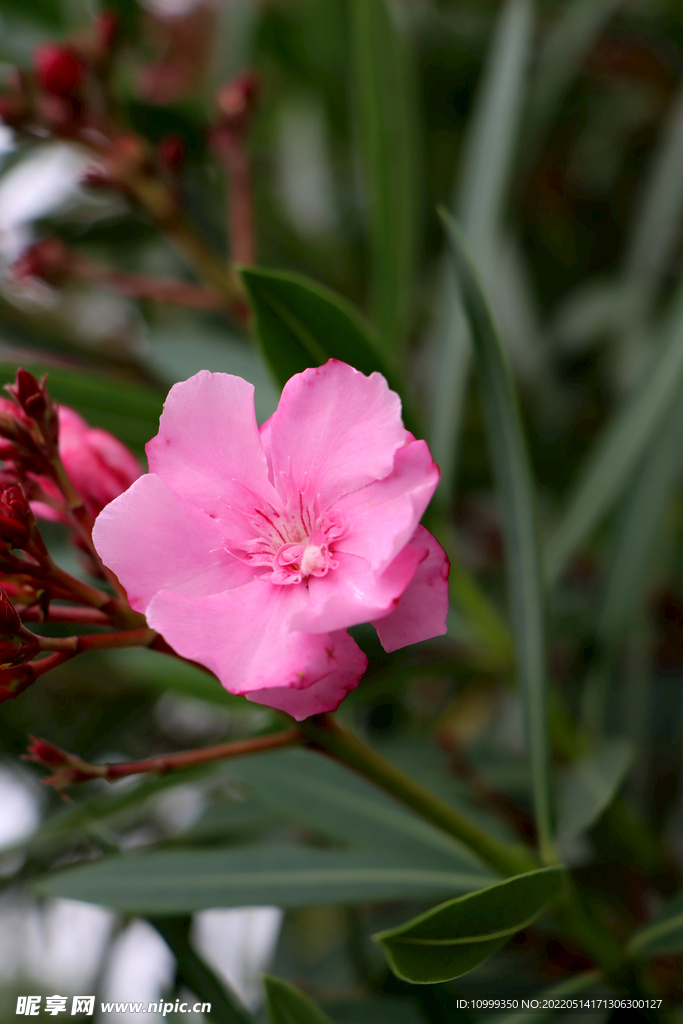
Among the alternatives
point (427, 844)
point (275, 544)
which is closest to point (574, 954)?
point (427, 844)

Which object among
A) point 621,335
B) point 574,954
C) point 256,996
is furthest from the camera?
point 621,335

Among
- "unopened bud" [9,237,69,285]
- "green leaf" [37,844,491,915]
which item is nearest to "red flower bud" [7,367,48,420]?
A: "green leaf" [37,844,491,915]

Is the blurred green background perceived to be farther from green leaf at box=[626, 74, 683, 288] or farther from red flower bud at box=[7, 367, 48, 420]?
red flower bud at box=[7, 367, 48, 420]

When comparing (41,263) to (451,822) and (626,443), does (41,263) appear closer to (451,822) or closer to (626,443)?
(626,443)

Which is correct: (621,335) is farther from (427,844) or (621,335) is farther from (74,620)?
(74,620)

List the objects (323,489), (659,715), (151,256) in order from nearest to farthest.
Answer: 1. (323,489)
2. (659,715)
3. (151,256)

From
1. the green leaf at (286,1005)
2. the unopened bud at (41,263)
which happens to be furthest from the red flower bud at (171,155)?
the green leaf at (286,1005)

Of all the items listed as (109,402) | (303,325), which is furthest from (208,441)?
(109,402)
